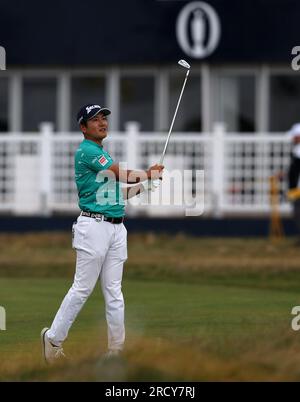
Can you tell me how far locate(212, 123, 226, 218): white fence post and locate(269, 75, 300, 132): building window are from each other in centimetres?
343

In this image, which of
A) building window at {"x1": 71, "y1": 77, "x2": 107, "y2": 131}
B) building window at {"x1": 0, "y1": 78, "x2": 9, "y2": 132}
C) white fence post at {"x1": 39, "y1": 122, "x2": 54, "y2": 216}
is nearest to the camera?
white fence post at {"x1": 39, "y1": 122, "x2": 54, "y2": 216}

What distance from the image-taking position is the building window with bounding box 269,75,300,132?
97.0 feet

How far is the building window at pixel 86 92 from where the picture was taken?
99.2 ft

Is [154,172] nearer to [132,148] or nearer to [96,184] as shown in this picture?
[96,184]

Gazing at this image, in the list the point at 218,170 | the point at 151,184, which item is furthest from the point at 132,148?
the point at 151,184

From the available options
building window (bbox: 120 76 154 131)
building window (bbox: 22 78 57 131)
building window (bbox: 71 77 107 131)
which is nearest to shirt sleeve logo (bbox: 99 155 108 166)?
building window (bbox: 120 76 154 131)

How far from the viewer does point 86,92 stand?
3038cm

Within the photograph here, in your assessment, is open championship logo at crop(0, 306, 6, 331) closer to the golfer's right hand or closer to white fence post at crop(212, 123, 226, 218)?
the golfer's right hand

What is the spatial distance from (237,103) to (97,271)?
18.8 m

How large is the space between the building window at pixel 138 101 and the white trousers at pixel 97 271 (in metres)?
18.5

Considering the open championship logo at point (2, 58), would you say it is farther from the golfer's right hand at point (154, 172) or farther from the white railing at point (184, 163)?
the golfer's right hand at point (154, 172)
